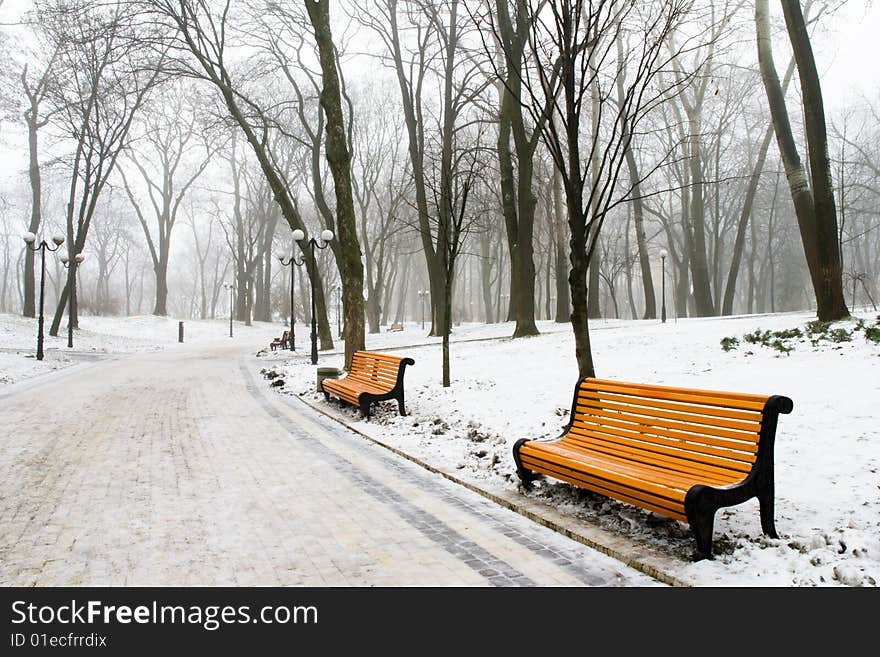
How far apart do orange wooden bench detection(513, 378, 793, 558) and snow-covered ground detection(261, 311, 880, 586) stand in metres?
0.25

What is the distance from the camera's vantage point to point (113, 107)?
83.4ft

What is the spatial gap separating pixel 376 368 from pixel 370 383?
27 centimetres

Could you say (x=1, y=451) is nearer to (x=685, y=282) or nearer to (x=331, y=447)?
(x=331, y=447)

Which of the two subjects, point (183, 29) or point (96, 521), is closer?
point (96, 521)

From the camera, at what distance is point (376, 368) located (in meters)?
9.15

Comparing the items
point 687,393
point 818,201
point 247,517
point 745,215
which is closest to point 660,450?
point 687,393

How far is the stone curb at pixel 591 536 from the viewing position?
129 inches

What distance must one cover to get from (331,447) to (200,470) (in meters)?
1.47

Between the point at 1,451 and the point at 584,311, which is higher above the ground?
the point at 584,311

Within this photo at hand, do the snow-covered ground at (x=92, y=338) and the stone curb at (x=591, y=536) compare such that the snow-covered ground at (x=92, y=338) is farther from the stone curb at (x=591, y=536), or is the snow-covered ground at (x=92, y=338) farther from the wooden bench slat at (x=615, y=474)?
the wooden bench slat at (x=615, y=474)

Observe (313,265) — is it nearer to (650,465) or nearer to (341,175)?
(341,175)

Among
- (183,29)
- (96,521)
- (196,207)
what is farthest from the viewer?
(196,207)

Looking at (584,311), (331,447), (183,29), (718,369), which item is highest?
(183,29)

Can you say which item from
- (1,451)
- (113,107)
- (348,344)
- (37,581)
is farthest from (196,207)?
(37,581)
